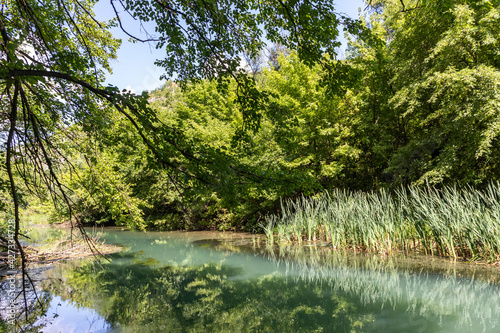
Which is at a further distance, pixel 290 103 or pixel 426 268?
pixel 290 103

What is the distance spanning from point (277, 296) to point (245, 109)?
8.85 ft

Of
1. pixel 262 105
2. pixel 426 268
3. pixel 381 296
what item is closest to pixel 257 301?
pixel 381 296

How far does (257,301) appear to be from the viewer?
4480mm

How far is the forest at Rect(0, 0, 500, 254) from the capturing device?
291 centimetres

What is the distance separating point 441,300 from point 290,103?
8406 millimetres

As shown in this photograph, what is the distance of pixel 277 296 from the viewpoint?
464cm

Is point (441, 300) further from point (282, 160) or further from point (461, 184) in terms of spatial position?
point (282, 160)

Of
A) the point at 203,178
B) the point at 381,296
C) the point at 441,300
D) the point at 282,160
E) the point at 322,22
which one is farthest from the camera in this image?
the point at 282,160

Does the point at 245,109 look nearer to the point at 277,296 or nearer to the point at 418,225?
the point at 277,296

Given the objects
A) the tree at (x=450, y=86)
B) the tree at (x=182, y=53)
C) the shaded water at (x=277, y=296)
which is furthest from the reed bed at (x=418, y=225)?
the tree at (x=182, y=53)

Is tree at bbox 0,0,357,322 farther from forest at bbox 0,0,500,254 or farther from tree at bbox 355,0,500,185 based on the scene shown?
tree at bbox 355,0,500,185

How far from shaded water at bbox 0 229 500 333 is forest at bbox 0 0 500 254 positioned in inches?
51.5

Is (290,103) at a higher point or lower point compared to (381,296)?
higher

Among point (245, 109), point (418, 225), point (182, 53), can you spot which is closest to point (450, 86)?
point (418, 225)
